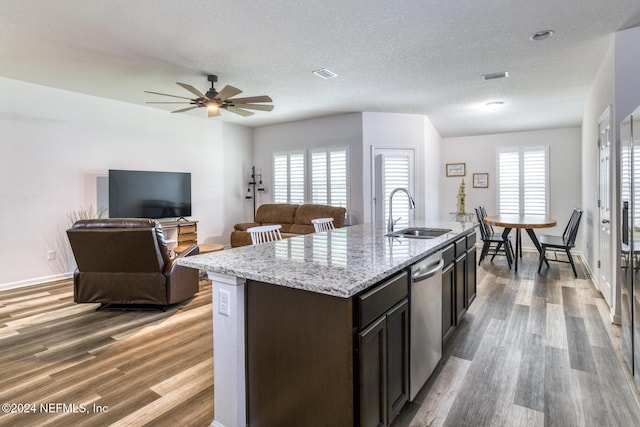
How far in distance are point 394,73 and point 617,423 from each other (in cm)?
372

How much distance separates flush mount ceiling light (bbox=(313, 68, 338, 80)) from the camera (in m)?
4.07

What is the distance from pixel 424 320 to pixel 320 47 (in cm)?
273

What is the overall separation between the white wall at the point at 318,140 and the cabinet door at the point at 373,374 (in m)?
4.76

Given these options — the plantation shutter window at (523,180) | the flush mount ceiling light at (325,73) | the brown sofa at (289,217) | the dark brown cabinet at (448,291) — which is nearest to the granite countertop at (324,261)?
the dark brown cabinet at (448,291)

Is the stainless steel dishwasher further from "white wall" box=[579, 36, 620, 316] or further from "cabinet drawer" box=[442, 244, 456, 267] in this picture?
"white wall" box=[579, 36, 620, 316]

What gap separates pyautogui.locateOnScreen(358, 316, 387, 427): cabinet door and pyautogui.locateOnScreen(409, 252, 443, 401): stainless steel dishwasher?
359mm

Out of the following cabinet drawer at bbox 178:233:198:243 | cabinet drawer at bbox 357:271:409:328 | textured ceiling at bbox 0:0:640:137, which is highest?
textured ceiling at bbox 0:0:640:137

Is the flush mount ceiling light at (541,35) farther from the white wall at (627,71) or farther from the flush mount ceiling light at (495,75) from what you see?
the flush mount ceiling light at (495,75)

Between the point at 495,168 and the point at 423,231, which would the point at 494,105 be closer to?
the point at 495,168

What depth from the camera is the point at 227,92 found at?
3.76 meters

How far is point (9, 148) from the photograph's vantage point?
4.39 metres

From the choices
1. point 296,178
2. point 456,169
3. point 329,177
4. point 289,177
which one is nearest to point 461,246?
point 329,177

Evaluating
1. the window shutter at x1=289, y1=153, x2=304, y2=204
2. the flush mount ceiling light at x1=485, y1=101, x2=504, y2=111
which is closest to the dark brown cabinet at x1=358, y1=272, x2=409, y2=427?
the flush mount ceiling light at x1=485, y1=101, x2=504, y2=111

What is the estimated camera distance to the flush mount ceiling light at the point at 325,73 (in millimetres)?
4066
